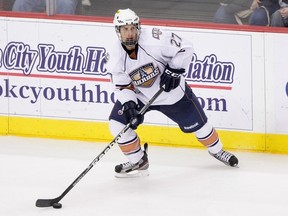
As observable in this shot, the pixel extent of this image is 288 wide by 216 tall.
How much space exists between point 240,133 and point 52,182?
4.28 ft

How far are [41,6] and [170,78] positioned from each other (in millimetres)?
1497

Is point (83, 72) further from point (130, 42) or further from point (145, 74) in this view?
point (130, 42)

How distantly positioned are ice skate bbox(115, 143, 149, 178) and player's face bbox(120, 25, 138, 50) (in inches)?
31.3

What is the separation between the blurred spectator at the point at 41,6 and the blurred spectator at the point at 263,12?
1206 millimetres

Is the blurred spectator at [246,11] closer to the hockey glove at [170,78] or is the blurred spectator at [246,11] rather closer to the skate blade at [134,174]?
the hockey glove at [170,78]

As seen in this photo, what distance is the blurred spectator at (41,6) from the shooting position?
7113mm

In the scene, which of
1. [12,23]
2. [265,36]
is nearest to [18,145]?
[12,23]

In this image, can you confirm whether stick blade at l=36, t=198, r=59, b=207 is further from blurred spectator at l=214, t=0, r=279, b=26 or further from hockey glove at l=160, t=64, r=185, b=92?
blurred spectator at l=214, t=0, r=279, b=26

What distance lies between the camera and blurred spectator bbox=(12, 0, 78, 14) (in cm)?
711

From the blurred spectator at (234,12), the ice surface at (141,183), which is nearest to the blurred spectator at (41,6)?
the ice surface at (141,183)

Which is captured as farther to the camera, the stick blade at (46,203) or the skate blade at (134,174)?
the skate blade at (134,174)

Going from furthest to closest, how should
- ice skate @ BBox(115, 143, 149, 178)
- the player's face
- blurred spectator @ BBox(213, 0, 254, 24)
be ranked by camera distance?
blurred spectator @ BBox(213, 0, 254, 24)
ice skate @ BBox(115, 143, 149, 178)
the player's face

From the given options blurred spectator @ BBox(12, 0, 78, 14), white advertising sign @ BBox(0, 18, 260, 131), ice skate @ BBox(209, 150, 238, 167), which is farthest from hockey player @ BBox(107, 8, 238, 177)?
blurred spectator @ BBox(12, 0, 78, 14)

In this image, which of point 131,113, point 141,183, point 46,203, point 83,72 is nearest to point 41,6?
point 83,72
